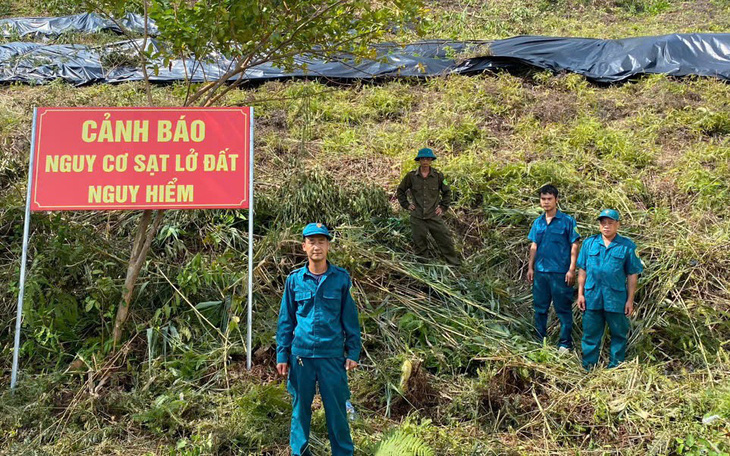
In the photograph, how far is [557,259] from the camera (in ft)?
16.3

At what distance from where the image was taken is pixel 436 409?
4.37m

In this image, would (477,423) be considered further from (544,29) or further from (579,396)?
(544,29)

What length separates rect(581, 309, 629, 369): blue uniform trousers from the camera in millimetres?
4551

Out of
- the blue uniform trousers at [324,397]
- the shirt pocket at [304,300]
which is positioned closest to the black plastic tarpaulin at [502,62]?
the shirt pocket at [304,300]

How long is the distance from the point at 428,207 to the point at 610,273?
1.99 meters

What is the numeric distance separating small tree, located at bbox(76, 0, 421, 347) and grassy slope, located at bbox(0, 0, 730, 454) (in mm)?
579

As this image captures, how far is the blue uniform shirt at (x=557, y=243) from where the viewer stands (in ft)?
16.3

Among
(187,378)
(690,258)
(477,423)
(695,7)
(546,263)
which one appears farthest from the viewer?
(695,7)

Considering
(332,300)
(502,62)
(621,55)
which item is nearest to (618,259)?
(332,300)

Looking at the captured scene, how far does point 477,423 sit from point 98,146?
3620 mm

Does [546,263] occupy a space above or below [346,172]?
below

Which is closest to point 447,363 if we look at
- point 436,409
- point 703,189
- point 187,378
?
point 436,409

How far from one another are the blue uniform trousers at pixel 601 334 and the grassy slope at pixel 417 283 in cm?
16

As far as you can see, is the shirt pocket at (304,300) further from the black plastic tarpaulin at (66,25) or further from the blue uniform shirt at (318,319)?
the black plastic tarpaulin at (66,25)
